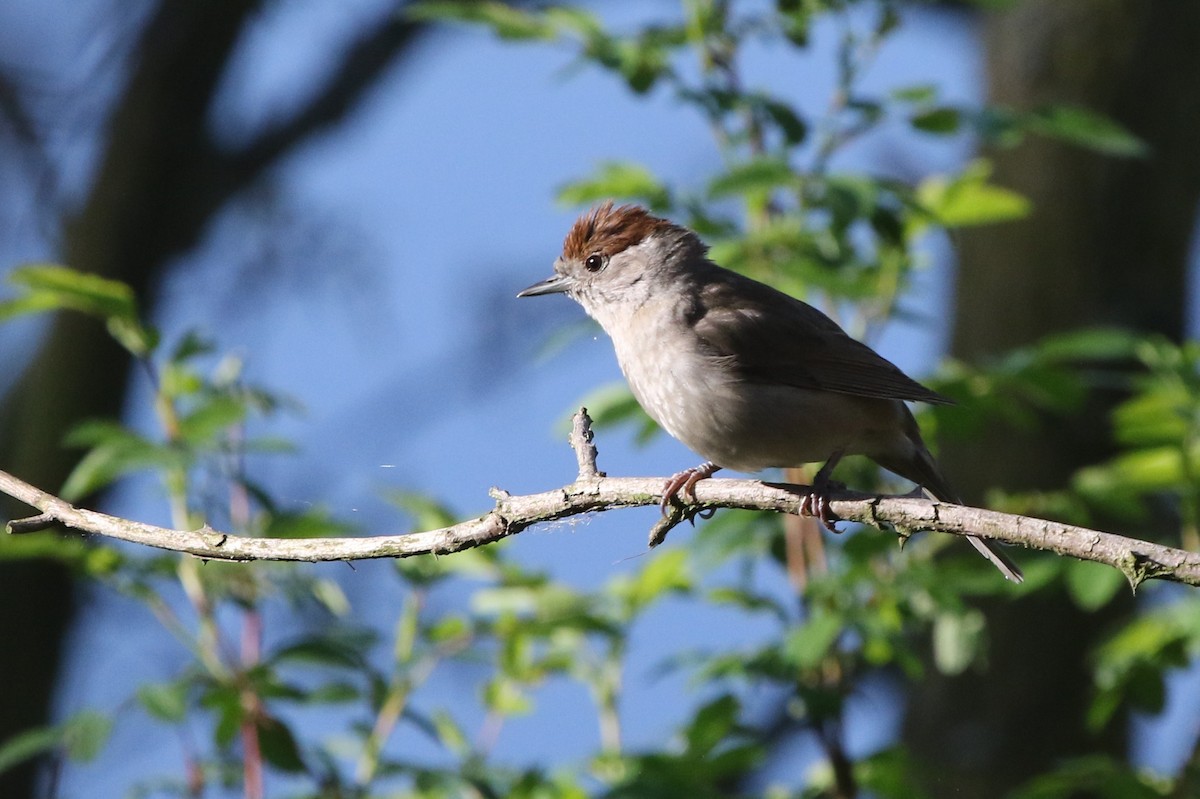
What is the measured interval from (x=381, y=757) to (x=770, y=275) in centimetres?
183

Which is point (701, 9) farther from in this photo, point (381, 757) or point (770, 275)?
point (381, 757)

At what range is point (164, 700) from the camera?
11.5ft

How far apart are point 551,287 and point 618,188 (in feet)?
2.57

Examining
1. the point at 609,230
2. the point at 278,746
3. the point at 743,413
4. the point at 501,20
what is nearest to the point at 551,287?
the point at 609,230

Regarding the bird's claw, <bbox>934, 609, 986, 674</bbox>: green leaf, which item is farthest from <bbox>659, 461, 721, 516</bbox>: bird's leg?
<bbox>934, 609, 986, 674</bbox>: green leaf

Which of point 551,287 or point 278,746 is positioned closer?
point 278,746

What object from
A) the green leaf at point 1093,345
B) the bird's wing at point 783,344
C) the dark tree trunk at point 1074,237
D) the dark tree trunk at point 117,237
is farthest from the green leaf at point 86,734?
the dark tree trunk at point 1074,237

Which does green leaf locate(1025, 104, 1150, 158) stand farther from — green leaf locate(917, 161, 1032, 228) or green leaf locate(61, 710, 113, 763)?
green leaf locate(61, 710, 113, 763)

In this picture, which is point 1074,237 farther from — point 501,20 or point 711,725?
point 711,725

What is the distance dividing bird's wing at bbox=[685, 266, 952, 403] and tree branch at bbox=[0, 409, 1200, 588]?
967 mm

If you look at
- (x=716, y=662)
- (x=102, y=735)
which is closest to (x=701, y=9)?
(x=716, y=662)

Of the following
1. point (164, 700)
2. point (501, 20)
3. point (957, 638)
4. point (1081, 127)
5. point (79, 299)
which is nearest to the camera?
point (164, 700)

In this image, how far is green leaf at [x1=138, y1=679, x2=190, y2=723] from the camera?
3455 mm

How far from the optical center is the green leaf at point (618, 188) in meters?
4.09
